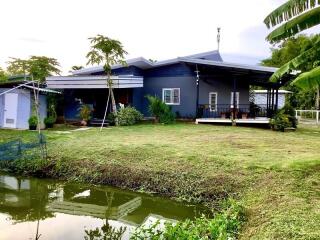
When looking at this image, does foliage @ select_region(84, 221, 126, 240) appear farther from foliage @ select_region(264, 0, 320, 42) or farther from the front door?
the front door

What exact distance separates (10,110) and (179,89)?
33.8 feet

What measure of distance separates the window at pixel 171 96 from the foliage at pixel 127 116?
9.70ft

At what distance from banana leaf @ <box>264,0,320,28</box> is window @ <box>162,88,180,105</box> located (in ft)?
48.3

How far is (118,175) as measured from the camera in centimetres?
1089

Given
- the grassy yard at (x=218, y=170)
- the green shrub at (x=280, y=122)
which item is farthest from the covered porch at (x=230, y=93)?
the grassy yard at (x=218, y=170)

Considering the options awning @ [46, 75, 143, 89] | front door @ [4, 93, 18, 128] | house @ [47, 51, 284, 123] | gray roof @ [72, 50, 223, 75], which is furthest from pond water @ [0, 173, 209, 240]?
gray roof @ [72, 50, 223, 75]

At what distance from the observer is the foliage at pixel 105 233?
24.1ft

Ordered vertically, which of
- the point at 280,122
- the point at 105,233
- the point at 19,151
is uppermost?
the point at 280,122

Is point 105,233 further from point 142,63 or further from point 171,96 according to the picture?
point 171,96

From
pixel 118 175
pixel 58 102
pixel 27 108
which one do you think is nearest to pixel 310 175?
pixel 118 175

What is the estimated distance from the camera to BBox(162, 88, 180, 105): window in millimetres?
24172

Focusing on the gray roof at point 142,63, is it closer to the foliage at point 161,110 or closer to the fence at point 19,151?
the foliage at point 161,110

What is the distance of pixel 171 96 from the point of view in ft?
79.9

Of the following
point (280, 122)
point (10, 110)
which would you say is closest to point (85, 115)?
point (10, 110)
